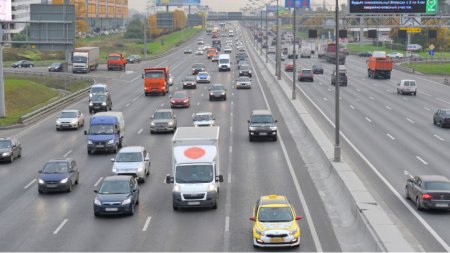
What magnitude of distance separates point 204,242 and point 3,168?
1984cm

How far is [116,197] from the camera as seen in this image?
29.9m

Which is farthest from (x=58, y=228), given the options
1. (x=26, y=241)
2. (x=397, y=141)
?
(x=397, y=141)

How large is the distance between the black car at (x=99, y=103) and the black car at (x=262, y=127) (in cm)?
2116

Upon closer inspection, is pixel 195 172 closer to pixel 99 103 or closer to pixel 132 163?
pixel 132 163

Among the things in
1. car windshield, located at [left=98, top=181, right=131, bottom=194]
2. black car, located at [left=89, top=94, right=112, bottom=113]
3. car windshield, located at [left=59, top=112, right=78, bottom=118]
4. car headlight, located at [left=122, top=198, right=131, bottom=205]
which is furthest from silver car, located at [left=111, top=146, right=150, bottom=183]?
black car, located at [left=89, top=94, right=112, bottom=113]

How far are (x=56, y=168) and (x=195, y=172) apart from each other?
7.88 meters

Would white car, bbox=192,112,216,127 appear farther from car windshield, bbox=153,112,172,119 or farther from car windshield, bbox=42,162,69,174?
car windshield, bbox=42,162,69,174

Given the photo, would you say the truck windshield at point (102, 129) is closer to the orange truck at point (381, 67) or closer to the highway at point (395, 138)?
the highway at point (395, 138)

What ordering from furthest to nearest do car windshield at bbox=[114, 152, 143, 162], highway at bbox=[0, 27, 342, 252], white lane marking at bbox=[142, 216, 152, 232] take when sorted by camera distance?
1. car windshield at bbox=[114, 152, 143, 162]
2. white lane marking at bbox=[142, 216, 152, 232]
3. highway at bbox=[0, 27, 342, 252]

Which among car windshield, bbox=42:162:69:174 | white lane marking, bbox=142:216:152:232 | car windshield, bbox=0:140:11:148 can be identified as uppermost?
car windshield, bbox=0:140:11:148

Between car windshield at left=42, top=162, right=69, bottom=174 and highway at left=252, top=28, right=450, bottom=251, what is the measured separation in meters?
13.7

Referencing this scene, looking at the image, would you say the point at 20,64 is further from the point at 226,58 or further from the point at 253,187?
the point at 253,187

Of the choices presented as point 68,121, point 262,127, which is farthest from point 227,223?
point 68,121

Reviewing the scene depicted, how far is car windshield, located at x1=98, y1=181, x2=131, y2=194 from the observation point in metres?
30.4
